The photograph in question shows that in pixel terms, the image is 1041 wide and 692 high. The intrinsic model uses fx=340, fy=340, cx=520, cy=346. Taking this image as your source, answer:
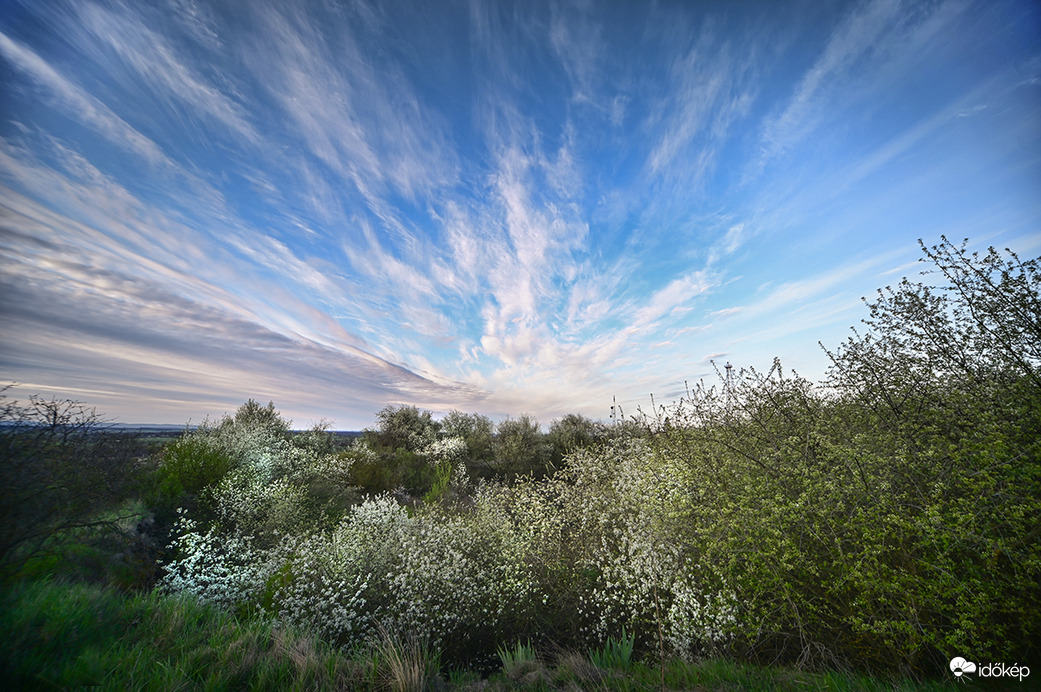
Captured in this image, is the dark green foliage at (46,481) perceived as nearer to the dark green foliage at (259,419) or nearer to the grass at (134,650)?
the grass at (134,650)

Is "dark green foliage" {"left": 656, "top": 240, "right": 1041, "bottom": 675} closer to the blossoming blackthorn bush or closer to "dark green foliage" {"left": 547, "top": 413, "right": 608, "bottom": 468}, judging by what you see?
the blossoming blackthorn bush

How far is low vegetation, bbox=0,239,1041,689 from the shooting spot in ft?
8.64

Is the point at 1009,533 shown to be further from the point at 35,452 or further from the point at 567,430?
the point at 567,430

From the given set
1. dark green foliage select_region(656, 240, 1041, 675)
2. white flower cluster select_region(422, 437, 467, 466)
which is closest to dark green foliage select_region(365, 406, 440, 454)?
white flower cluster select_region(422, 437, 467, 466)

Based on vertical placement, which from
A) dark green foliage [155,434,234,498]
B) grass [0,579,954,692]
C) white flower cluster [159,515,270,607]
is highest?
dark green foliage [155,434,234,498]

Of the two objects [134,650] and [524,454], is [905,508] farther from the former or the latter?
[524,454]

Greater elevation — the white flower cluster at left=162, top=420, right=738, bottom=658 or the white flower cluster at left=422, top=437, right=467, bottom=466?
the white flower cluster at left=422, top=437, right=467, bottom=466

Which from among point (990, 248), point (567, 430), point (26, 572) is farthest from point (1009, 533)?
point (567, 430)

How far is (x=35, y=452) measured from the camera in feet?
9.96

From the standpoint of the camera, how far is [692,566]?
393cm

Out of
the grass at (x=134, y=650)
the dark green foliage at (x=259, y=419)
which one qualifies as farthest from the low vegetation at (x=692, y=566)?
the dark green foliage at (x=259, y=419)

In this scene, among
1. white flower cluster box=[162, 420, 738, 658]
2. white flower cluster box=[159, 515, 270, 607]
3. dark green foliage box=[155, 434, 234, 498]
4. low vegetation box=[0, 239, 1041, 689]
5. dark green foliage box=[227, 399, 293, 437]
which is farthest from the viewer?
dark green foliage box=[227, 399, 293, 437]

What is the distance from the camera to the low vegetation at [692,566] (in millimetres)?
2633

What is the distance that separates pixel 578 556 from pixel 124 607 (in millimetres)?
5361
